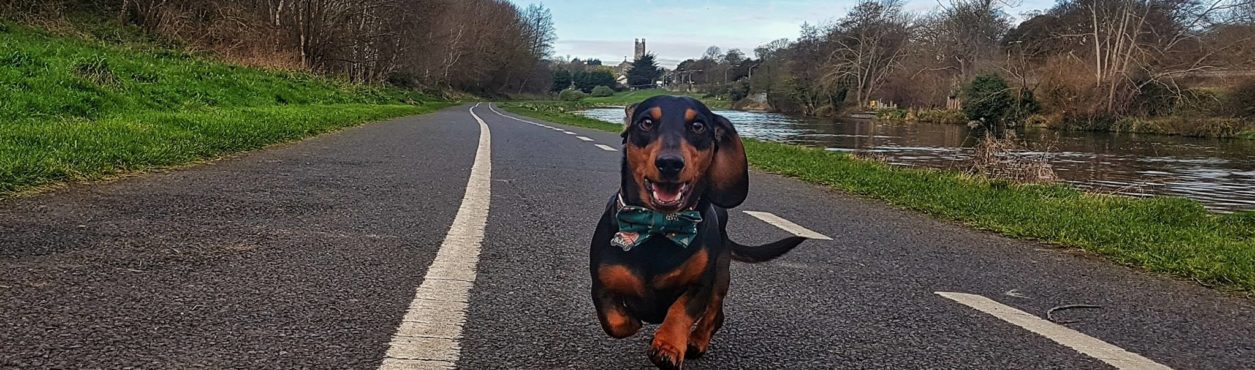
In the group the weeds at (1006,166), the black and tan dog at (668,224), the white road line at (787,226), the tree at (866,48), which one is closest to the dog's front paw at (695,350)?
the black and tan dog at (668,224)

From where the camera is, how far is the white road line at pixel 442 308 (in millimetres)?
2561

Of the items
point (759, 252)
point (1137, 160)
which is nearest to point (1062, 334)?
point (759, 252)

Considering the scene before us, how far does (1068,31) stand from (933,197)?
1579 inches

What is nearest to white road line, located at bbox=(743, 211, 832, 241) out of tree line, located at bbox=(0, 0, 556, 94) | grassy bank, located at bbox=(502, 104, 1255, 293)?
grassy bank, located at bbox=(502, 104, 1255, 293)

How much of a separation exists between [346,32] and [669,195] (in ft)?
142

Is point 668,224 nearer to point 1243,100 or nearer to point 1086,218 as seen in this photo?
point 1086,218

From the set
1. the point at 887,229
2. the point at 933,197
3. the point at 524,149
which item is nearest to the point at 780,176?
the point at 933,197

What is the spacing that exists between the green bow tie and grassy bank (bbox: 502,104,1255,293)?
3.61 m

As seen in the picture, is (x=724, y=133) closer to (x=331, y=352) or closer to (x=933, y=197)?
(x=331, y=352)

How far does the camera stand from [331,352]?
2.59 meters

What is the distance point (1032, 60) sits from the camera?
4266 cm

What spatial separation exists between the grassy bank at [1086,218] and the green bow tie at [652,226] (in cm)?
361

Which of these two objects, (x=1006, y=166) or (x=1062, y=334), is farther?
(x=1006, y=166)

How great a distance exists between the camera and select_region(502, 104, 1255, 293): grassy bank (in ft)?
16.7
